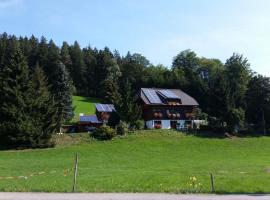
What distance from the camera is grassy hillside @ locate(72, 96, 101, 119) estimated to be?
409ft

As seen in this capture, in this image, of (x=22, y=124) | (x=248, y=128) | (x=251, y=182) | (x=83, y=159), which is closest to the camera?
(x=251, y=182)

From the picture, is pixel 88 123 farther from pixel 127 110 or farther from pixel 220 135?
pixel 220 135

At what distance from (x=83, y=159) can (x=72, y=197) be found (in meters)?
33.9

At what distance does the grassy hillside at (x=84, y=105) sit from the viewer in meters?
125

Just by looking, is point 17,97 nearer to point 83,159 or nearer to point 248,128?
point 83,159

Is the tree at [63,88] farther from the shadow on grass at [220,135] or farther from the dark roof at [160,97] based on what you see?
the shadow on grass at [220,135]

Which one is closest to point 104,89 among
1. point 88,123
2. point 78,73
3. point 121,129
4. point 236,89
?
point 78,73

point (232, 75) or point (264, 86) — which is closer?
point (264, 86)

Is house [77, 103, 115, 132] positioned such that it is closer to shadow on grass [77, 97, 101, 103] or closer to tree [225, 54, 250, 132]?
tree [225, 54, 250, 132]

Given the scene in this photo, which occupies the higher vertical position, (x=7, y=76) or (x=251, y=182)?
(x=7, y=76)

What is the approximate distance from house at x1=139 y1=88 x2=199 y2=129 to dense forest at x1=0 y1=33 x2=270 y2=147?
217 centimetres

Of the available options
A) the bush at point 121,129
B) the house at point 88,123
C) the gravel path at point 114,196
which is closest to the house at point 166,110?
the house at point 88,123

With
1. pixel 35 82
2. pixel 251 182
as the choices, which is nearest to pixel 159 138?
pixel 35 82

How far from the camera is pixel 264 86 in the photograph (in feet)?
267
